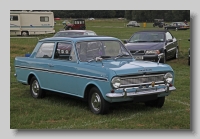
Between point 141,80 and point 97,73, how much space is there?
86 centimetres

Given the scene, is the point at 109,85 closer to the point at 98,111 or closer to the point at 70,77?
the point at 98,111

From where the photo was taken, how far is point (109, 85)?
22.3 ft

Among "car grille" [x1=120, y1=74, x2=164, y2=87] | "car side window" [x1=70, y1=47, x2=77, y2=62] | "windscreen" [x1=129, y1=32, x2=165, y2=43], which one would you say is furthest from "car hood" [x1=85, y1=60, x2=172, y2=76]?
"windscreen" [x1=129, y1=32, x2=165, y2=43]

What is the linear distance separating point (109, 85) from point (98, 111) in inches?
29.2

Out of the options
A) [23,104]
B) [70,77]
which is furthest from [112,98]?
[23,104]

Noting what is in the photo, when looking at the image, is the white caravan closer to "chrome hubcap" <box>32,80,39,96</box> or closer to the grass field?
"chrome hubcap" <box>32,80,39,96</box>

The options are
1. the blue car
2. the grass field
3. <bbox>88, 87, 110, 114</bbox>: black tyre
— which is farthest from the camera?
<bbox>88, 87, 110, 114</bbox>: black tyre

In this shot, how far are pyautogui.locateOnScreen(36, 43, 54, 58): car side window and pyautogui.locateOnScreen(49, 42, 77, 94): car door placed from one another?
0.23 m

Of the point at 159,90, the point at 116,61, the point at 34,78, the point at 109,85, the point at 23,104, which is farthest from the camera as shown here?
the point at 34,78

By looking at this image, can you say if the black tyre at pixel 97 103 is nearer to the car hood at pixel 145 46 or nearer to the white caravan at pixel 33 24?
the car hood at pixel 145 46

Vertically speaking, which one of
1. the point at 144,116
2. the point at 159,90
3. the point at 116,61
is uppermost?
the point at 116,61

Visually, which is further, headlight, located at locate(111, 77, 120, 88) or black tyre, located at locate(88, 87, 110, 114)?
black tyre, located at locate(88, 87, 110, 114)

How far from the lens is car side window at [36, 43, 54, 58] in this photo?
28.7 feet

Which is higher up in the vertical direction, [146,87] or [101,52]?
[101,52]
